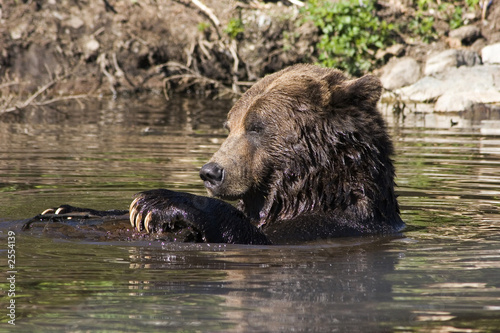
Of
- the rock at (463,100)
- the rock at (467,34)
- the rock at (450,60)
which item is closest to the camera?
the rock at (463,100)

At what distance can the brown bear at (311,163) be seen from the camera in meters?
5.65

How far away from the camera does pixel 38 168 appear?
9.16 metres

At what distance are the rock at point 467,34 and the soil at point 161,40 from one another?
204 millimetres

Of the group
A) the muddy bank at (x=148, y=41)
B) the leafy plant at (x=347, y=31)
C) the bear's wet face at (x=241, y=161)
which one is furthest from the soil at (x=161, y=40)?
the bear's wet face at (x=241, y=161)

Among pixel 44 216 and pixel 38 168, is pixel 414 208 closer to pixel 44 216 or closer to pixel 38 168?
pixel 44 216

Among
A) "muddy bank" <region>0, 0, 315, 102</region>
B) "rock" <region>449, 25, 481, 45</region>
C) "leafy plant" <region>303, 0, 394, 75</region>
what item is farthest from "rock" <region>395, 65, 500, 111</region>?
"muddy bank" <region>0, 0, 315, 102</region>

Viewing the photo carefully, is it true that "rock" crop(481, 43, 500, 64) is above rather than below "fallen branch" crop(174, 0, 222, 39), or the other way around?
below

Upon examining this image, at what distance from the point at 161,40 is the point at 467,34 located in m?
7.01

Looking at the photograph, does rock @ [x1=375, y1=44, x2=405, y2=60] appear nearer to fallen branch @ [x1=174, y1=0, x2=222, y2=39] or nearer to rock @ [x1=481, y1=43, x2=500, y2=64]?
rock @ [x1=481, y1=43, x2=500, y2=64]

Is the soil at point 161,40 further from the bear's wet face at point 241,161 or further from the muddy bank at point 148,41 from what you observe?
the bear's wet face at point 241,161

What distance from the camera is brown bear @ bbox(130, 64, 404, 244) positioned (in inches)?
222

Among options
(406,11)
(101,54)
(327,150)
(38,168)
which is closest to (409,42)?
(406,11)

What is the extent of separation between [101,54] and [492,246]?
14354 mm

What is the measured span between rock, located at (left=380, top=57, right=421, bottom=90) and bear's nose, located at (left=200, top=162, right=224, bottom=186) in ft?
41.3
